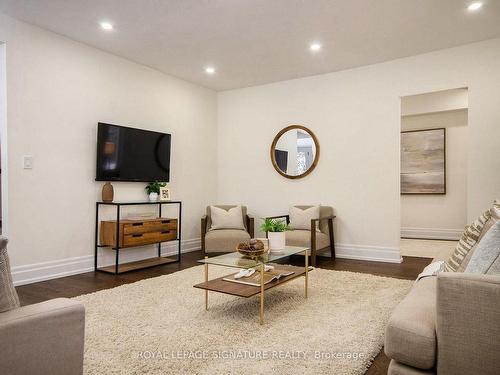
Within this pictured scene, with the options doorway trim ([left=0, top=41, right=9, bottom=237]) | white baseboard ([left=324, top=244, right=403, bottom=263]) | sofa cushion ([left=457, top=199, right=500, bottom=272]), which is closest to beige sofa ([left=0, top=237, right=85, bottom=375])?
sofa cushion ([left=457, top=199, right=500, bottom=272])

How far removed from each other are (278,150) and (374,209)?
68.7 inches

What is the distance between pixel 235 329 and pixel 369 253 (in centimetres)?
310

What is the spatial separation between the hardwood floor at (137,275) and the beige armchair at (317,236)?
219 millimetres

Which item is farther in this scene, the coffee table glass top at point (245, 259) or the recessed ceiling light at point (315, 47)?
the recessed ceiling light at point (315, 47)

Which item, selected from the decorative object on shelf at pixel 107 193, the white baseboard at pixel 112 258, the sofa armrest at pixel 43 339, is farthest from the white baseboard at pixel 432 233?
the sofa armrest at pixel 43 339

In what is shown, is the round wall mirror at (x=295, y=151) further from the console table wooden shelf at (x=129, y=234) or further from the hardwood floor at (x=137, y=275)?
the console table wooden shelf at (x=129, y=234)

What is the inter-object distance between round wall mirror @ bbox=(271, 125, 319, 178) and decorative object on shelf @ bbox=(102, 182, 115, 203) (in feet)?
8.34

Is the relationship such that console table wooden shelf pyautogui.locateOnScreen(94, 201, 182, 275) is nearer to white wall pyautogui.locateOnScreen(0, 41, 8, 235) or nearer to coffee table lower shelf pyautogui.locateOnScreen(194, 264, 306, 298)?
white wall pyautogui.locateOnScreen(0, 41, 8, 235)

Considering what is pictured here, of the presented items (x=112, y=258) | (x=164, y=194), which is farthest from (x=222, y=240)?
(x=112, y=258)

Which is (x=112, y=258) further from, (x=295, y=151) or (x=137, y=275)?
(x=295, y=151)

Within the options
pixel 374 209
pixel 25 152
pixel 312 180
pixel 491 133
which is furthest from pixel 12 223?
pixel 491 133

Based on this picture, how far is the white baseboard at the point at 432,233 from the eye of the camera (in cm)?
691

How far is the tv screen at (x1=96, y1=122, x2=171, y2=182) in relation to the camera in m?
4.44

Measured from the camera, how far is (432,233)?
23.3 feet
